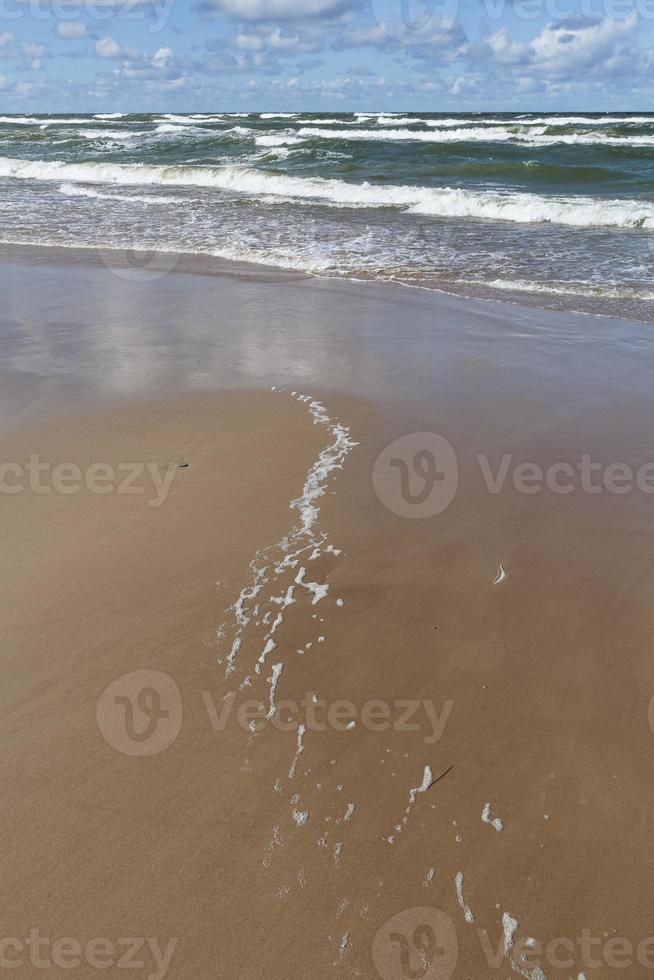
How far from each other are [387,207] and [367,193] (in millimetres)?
1670

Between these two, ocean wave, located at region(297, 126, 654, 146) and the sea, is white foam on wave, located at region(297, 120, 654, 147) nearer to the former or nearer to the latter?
ocean wave, located at region(297, 126, 654, 146)

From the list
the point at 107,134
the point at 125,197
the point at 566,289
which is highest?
the point at 107,134

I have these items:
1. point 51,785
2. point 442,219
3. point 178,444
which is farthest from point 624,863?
point 442,219

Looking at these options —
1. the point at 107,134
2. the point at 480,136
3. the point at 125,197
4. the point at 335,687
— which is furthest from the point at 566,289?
the point at 107,134

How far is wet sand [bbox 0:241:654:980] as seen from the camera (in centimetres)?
185

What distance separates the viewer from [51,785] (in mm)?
2148

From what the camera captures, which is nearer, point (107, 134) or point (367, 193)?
point (367, 193)

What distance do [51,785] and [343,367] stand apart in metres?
3.98

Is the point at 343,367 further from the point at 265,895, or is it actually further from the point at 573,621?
the point at 265,895

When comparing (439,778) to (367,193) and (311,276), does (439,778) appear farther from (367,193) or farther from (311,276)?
(367,193)

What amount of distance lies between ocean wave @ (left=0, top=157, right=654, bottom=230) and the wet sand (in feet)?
31.9

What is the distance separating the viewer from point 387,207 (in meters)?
15.5

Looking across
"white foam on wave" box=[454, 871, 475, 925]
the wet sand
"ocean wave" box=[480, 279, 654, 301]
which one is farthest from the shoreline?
"white foam on wave" box=[454, 871, 475, 925]

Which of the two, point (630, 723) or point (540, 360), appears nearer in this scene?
point (630, 723)
